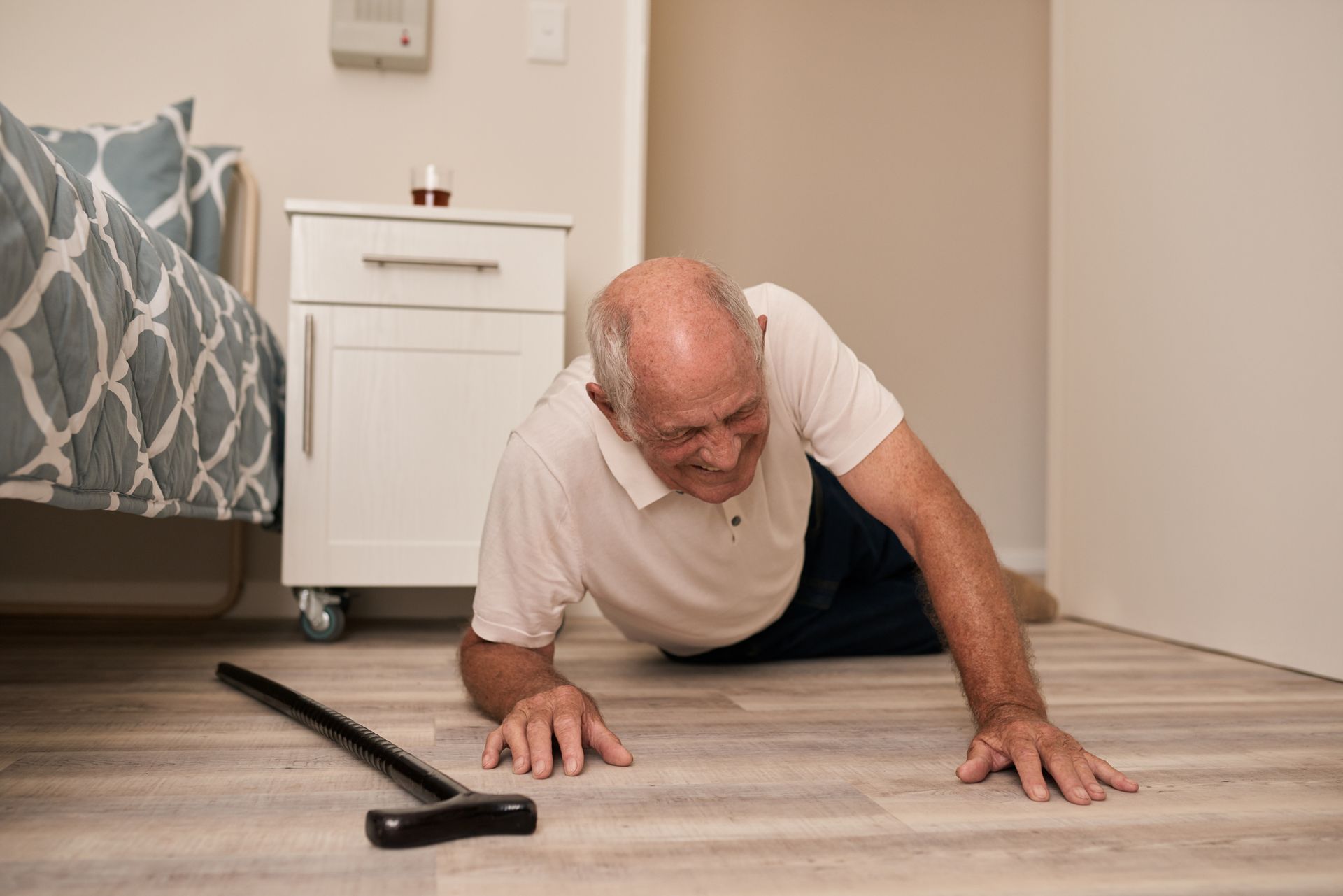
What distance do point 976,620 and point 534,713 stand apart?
0.44 metres

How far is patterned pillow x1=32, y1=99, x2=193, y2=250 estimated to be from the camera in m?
1.93

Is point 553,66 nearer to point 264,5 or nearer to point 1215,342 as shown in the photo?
point 264,5

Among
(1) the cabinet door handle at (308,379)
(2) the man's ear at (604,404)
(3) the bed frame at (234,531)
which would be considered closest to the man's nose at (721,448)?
(2) the man's ear at (604,404)

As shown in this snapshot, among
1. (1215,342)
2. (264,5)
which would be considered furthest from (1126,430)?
(264,5)

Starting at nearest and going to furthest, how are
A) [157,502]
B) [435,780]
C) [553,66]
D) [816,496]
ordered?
[435,780]
[157,502]
[816,496]
[553,66]

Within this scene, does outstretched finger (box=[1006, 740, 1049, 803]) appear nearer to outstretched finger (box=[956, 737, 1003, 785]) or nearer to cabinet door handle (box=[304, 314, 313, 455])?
outstretched finger (box=[956, 737, 1003, 785])

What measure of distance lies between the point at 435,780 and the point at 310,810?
0.11 metres

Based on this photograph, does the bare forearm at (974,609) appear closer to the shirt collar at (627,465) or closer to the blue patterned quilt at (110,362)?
the shirt collar at (627,465)

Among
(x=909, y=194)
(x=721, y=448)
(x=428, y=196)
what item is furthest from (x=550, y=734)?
(x=909, y=194)

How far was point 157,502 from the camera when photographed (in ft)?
4.28

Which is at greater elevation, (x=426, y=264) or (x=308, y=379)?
(x=426, y=264)

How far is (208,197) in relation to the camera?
6.79 ft

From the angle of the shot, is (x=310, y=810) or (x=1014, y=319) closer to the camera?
(x=310, y=810)

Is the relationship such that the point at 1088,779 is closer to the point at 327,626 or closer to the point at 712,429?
the point at 712,429
